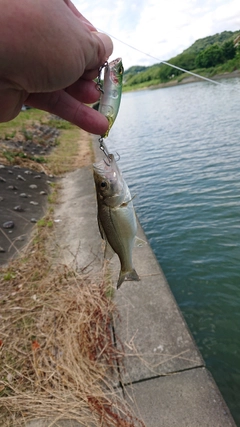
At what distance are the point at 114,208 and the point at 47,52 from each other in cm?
96

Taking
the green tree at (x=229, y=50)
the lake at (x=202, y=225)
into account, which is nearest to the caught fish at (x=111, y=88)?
the lake at (x=202, y=225)

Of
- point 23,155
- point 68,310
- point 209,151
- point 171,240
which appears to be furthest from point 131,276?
point 209,151

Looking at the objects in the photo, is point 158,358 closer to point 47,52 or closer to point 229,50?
point 47,52

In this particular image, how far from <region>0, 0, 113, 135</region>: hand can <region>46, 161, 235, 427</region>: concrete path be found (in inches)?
94.5

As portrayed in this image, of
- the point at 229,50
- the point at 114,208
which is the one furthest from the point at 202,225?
the point at 229,50

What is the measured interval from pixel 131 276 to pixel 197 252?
4.27 metres

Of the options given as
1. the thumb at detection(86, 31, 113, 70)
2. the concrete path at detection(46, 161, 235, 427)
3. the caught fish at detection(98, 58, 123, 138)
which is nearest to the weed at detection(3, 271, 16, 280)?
the concrete path at detection(46, 161, 235, 427)

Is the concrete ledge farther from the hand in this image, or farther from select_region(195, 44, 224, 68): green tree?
select_region(195, 44, 224, 68): green tree

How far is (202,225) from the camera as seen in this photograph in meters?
7.26

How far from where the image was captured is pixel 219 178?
9656mm

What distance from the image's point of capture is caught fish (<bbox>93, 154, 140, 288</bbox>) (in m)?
2.03

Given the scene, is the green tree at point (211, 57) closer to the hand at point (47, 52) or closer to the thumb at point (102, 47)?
the thumb at point (102, 47)

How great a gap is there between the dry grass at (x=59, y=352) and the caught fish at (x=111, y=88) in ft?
7.88

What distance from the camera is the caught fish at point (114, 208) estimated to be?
2.03 metres
